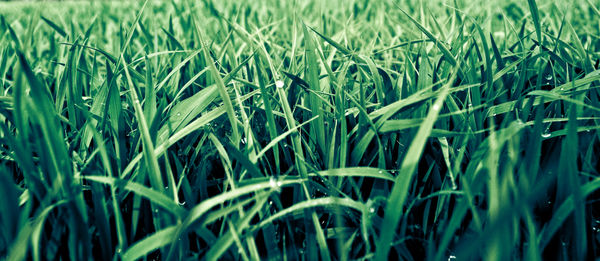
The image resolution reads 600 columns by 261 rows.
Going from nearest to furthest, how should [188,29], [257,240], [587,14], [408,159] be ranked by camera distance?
[408,159]
[257,240]
[188,29]
[587,14]

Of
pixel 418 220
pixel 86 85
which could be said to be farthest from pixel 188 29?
pixel 418 220

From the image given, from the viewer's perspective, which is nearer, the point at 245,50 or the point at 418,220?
the point at 418,220

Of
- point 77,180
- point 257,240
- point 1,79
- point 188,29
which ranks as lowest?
point 257,240

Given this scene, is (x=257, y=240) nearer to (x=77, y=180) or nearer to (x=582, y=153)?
(x=77, y=180)

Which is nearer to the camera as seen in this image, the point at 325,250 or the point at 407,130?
the point at 325,250

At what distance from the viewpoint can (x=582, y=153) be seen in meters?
0.59

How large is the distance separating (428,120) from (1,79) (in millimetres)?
805

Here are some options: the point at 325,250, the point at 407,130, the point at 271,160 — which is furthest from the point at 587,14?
the point at 325,250

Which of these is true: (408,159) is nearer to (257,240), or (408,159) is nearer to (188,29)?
(257,240)

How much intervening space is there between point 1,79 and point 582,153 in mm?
1024

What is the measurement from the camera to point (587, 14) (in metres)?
1.74

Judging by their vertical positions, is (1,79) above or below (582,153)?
above

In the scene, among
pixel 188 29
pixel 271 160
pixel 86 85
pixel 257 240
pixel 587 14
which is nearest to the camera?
pixel 257 240

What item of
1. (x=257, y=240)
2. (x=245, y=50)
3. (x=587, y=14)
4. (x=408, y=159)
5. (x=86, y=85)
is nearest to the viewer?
(x=408, y=159)
